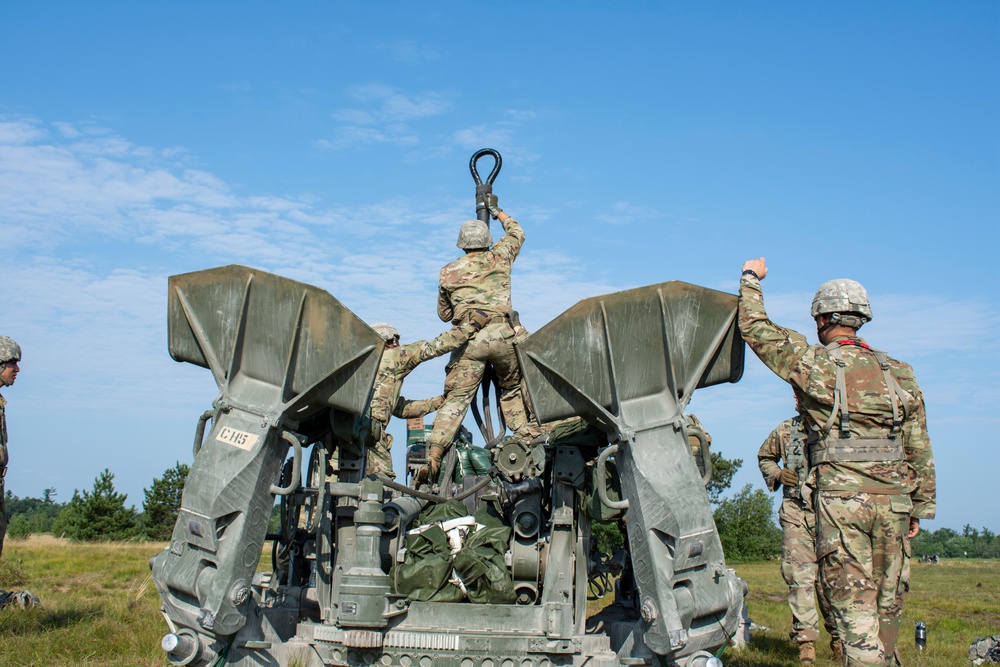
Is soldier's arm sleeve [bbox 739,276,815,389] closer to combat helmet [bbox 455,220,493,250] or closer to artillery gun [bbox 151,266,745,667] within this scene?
artillery gun [bbox 151,266,745,667]

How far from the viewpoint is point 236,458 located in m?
5.22

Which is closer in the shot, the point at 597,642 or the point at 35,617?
the point at 597,642

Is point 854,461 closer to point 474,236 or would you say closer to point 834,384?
point 834,384

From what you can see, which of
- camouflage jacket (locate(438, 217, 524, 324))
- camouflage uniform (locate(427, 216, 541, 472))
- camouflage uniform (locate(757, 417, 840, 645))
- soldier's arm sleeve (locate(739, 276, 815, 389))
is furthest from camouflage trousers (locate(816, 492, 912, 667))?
camouflage jacket (locate(438, 217, 524, 324))

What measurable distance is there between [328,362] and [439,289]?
3.12 m

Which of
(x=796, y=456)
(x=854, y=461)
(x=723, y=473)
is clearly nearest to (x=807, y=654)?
(x=796, y=456)

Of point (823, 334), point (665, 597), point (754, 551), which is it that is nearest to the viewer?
point (665, 597)

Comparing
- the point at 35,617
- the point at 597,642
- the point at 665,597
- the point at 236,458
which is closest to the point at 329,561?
the point at 236,458

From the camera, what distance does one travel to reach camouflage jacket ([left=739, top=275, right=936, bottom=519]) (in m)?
5.25

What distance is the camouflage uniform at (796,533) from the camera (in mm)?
8422

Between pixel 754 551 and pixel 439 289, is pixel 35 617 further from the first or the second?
pixel 754 551

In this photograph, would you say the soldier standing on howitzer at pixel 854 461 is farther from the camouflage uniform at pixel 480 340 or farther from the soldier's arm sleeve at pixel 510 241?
the soldier's arm sleeve at pixel 510 241

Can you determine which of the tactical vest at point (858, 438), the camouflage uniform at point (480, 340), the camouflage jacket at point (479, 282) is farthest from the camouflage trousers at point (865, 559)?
the camouflage jacket at point (479, 282)

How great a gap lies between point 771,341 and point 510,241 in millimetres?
3625
